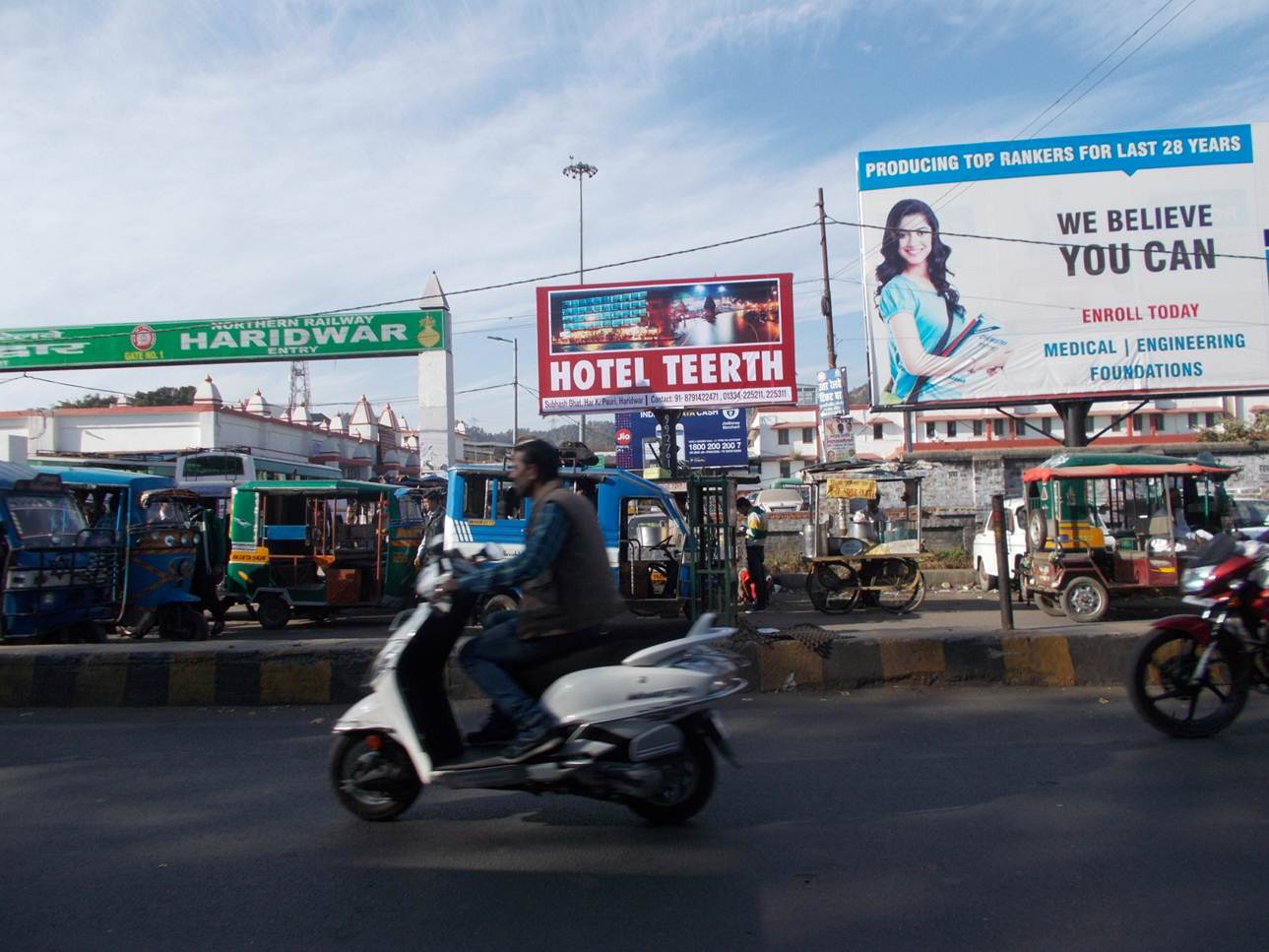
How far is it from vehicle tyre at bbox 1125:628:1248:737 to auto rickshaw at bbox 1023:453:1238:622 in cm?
676

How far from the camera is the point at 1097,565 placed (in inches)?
486

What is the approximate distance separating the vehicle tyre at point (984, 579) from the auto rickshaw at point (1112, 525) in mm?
2715

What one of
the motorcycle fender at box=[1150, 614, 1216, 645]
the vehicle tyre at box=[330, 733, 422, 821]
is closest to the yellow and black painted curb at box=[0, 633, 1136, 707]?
the motorcycle fender at box=[1150, 614, 1216, 645]

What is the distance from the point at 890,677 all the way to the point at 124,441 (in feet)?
125

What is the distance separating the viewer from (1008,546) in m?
15.1

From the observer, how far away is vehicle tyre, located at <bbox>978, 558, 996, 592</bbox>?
1605 cm

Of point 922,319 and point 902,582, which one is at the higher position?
point 922,319

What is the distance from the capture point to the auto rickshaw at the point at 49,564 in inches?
403

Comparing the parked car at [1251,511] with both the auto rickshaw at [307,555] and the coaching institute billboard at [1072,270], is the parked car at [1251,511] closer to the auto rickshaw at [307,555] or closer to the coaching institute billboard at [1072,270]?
the coaching institute billboard at [1072,270]

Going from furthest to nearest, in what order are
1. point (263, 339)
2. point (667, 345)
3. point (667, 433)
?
point (263, 339) → point (667, 345) → point (667, 433)

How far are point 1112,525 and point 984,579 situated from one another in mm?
3622

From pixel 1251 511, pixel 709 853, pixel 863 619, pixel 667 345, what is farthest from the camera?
pixel 667 345

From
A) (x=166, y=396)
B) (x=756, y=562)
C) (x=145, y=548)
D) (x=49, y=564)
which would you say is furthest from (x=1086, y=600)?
(x=166, y=396)

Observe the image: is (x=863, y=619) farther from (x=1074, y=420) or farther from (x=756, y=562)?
(x=1074, y=420)
